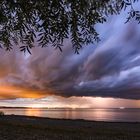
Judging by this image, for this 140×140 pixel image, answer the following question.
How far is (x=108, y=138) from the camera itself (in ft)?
102

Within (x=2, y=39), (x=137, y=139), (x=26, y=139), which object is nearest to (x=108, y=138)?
(x=137, y=139)

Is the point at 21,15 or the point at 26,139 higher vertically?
the point at 21,15

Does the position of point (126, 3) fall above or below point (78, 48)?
above

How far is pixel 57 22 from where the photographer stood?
36.0 ft

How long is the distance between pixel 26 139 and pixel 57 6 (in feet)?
58.0

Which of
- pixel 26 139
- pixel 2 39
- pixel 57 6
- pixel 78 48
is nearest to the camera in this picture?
pixel 57 6

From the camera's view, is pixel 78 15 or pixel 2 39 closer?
pixel 78 15

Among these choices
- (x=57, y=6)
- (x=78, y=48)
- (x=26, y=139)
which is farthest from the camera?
(x=26, y=139)

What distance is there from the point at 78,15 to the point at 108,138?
2107 cm

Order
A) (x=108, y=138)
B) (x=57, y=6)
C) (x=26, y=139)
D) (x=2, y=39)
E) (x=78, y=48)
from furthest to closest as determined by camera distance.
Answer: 1. (x=108, y=138)
2. (x=26, y=139)
3. (x=2, y=39)
4. (x=78, y=48)
5. (x=57, y=6)

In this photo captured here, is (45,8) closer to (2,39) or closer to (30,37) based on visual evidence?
(30,37)

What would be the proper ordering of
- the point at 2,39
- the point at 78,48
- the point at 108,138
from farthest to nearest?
the point at 108,138
the point at 2,39
the point at 78,48

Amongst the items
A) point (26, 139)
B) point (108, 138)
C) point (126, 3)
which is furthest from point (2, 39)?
point (108, 138)

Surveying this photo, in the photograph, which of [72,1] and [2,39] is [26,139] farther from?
[72,1]
